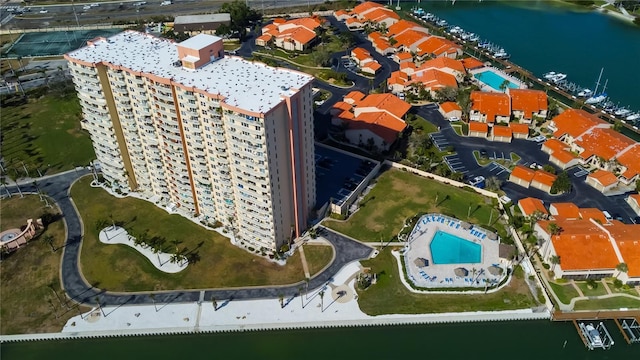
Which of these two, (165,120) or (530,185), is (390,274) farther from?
(165,120)

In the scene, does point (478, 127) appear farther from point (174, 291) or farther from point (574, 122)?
point (174, 291)

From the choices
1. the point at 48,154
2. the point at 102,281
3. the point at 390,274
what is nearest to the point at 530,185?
the point at 390,274

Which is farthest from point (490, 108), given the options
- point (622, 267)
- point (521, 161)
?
point (622, 267)

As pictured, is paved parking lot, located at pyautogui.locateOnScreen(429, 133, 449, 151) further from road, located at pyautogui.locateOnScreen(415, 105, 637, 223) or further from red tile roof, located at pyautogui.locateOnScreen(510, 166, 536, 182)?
red tile roof, located at pyautogui.locateOnScreen(510, 166, 536, 182)

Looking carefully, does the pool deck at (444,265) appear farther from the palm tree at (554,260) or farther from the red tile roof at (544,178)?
the red tile roof at (544,178)

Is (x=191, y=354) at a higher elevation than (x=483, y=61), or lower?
lower

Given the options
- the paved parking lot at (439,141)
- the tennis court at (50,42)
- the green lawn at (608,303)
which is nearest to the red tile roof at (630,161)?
the green lawn at (608,303)
